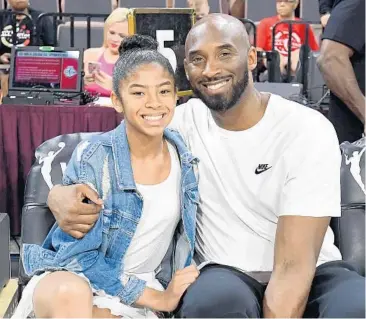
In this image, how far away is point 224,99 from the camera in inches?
76.0

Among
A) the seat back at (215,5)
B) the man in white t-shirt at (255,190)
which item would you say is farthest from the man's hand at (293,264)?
the seat back at (215,5)

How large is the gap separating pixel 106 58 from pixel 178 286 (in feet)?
8.82

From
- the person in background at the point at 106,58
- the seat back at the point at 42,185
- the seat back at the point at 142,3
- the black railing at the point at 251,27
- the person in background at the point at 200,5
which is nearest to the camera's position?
the seat back at the point at 42,185

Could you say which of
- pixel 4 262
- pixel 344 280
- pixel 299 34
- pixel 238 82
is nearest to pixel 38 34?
pixel 299 34

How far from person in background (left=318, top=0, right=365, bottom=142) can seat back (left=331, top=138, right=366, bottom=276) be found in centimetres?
55

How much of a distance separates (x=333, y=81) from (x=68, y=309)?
165 cm

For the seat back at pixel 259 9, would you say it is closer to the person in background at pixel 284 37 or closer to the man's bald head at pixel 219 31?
the person in background at pixel 284 37

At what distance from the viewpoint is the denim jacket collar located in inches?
73.5

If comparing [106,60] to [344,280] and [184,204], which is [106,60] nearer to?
[184,204]

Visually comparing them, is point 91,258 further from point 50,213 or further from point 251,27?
point 251,27

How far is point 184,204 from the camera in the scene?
6.33 ft

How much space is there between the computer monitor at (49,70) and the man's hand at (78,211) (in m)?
2.04

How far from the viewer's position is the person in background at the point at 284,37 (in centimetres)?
547

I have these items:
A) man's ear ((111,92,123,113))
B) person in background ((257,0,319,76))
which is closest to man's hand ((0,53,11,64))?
person in background ((257,0,319,76))
